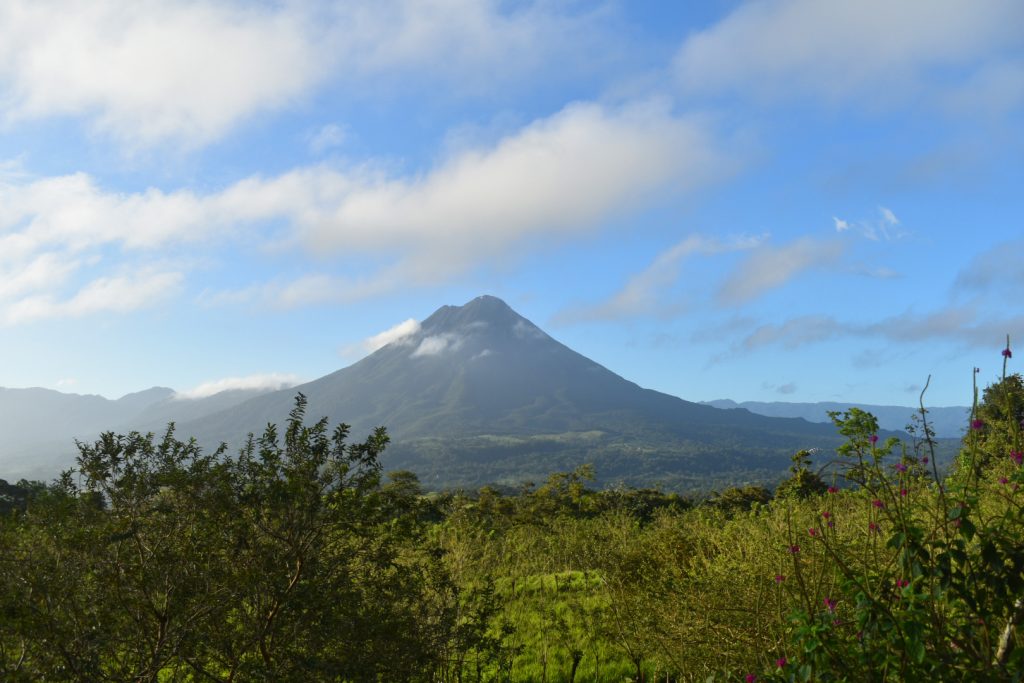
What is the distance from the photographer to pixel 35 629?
4.09 metres

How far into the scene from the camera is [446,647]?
571 cm

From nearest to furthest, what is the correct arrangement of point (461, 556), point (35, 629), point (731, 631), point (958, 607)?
point (958, 607)
point (35, 629)
point (731, 631)
point (461, 556)

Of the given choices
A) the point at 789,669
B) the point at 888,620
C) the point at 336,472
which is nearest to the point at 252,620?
the point at 336,472

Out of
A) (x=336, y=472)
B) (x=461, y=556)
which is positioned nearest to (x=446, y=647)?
(x=336, y=472)

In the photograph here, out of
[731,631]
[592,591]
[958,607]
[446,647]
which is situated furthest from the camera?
[592,591]

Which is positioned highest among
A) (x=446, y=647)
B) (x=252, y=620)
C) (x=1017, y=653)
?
(x=1017, y=653)

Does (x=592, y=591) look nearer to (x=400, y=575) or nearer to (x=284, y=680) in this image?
(x=400, y=575)

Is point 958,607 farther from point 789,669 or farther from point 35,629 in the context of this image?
point 35,629

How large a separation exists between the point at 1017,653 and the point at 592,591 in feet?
25.6

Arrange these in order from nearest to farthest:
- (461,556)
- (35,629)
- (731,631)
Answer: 1. (35,629)
2. (731,631)
3. (461,556)

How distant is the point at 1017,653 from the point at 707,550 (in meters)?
6.21

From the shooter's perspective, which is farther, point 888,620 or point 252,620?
point 252,620

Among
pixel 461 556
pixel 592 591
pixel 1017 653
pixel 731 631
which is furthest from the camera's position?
pixel 592 591

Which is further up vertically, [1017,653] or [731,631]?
[1017,653]
